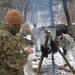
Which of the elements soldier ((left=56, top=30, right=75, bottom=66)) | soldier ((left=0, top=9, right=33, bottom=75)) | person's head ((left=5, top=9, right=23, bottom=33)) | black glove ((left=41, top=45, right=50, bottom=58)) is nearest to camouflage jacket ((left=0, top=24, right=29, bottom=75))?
soldier ((left=0, top=9, right=33, bottom=75))

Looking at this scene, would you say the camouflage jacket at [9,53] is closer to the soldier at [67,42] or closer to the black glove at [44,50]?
the black glove at [44,50]

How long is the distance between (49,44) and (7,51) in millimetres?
2763

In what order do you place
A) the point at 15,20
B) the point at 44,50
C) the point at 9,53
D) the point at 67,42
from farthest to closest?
the point at 67,42, the point at 44,50, the point at 15,20, the point at 9,53

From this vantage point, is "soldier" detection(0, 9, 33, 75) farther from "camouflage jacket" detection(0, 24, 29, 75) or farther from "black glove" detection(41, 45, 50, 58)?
"black glove" detection(41, 45, 50, 58)

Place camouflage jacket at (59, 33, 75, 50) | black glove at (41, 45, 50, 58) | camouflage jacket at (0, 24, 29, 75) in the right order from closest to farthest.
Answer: camouflage jacket at (0, 24, 29, 75), black glove at (41, 45, 50, 58), camouflage jacket at (59, 33, 75, 50)

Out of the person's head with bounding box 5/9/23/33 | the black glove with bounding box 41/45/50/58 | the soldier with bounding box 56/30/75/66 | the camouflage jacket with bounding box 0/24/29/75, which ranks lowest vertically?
the soldier with bounding box 56/30/75/66

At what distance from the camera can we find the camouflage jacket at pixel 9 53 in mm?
2611

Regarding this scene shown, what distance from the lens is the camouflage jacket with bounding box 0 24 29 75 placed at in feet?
8.57

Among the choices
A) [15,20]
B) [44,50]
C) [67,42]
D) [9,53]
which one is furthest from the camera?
[67,42]

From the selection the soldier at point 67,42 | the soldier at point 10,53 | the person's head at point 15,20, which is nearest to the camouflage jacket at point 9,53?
the soldier at point 10,53

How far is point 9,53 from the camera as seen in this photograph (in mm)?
2621

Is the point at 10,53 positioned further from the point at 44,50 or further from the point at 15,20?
the point at 44,50

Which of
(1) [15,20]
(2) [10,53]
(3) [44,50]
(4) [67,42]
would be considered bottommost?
(4) [67,42]

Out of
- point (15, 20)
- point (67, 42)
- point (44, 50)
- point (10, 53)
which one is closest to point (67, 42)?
Result: point (67, 42)
